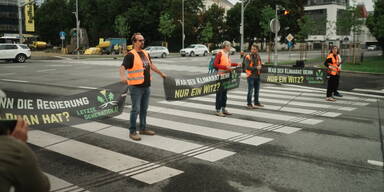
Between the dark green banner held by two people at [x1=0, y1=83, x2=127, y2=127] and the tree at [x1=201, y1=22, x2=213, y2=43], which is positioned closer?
the dark green banner held by two people at [x1=0, y1=83, x2=127, y2=127]

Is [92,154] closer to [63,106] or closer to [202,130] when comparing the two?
[63,106]

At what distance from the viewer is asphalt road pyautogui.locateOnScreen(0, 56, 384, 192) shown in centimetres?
467

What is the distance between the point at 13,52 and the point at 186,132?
28994mm

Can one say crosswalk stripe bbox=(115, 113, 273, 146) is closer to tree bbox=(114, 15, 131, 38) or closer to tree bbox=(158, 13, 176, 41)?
tree bbox=(158, 13, 176, 41)

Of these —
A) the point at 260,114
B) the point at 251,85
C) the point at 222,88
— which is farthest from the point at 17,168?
the point at 251,85

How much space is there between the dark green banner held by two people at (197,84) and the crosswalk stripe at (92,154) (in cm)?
266

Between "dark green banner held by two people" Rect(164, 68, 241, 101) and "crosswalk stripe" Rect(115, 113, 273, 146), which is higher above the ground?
"dark green banner held by two people" Rect(164, 68, 241, 101)

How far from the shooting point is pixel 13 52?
1249 inches

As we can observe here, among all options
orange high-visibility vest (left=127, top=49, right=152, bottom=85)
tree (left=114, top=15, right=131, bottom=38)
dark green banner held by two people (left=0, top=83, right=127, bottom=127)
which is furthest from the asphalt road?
tree (left=114, top=15, right=131, bottom=38)

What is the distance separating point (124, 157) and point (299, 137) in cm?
335

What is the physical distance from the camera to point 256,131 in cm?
751

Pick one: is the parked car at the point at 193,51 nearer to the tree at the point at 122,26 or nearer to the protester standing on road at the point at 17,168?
the tree at the point at 122,26

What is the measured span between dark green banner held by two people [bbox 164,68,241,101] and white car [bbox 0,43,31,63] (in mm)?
27098

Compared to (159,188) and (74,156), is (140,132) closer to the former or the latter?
(74,156)
